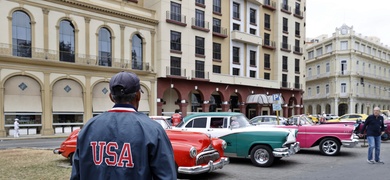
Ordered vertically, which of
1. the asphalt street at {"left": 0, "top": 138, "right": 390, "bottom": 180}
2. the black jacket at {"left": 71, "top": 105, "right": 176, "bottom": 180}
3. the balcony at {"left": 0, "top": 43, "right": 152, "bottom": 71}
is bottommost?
the asphalt street at {"left": 0, "top": 138, "right": 390, "bottom": 180}

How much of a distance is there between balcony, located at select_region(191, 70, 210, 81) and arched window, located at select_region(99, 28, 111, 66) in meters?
9.23

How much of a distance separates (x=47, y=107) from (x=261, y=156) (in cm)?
2031

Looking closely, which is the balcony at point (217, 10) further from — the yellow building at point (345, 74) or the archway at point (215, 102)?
the yellow building at point (345, 74)

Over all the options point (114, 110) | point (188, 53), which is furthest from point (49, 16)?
point (114, 110)

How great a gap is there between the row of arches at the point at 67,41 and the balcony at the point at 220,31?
9826 millimetres

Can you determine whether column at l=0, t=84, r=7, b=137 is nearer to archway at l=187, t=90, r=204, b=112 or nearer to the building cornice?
the building cornice

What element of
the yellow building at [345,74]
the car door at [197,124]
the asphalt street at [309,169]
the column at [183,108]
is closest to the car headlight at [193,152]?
the asphalt street at [309,169]

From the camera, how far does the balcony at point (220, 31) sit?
36469mm

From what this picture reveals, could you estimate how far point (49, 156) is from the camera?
1119 centimetres

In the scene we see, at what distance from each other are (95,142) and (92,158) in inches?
5.3

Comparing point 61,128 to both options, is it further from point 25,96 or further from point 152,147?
point 152,147

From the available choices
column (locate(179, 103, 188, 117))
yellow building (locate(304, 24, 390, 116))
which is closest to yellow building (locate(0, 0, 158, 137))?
column (locate(179, 103, 188, 117))

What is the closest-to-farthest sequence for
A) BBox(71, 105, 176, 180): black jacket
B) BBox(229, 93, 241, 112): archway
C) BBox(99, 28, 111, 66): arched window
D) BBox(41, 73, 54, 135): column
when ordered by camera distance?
BBox(71, 105, 176, 180): black jacket → BBox(41, 73, 54, 135): column → BBox(99, 28, 111, 66): arched window → BBox(229, 93, 241, 112): archway

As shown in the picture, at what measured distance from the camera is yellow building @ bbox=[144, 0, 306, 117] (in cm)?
3188
